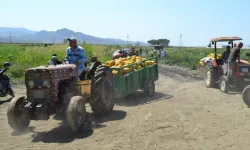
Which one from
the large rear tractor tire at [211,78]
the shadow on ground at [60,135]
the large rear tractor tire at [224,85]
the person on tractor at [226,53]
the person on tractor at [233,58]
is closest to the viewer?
the shadow on ground at [60,135]

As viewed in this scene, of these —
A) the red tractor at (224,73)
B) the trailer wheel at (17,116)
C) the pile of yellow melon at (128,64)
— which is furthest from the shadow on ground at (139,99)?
the trailer wheel at (17,116)

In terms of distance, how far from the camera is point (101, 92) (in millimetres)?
8070

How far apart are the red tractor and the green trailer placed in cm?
266

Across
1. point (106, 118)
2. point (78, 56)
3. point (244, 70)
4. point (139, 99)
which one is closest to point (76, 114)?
point (106, 118)

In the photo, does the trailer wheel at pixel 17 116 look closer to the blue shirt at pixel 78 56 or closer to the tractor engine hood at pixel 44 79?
the tractor engine hood at pixel 44 79

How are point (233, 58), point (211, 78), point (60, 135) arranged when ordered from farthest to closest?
1. point (211, 78)
2. point (233, 58)
3. point (60, 135)

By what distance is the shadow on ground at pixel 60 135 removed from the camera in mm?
6464

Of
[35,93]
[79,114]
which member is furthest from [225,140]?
[35,93]

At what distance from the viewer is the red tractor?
1209 cm

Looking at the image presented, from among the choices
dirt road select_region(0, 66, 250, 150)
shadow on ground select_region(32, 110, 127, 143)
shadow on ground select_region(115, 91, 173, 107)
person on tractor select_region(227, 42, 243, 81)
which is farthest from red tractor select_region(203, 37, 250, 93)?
shadow on ground select_region(32, 110, 127, 143)

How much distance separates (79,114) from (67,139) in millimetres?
649

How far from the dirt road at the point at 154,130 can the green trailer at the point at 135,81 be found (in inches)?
20.9

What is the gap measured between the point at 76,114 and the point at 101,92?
153cm

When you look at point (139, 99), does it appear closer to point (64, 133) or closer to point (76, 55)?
point (76, 55)
